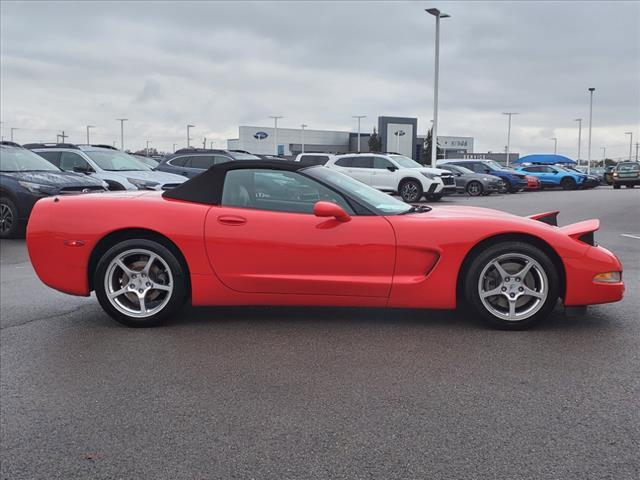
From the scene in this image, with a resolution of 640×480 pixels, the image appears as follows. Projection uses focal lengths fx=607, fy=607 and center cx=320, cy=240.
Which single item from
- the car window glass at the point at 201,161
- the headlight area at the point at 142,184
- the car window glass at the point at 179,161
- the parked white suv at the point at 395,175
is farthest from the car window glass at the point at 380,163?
the headlight area at the point at 142,184

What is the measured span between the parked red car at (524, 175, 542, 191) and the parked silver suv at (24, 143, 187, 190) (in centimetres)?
2257

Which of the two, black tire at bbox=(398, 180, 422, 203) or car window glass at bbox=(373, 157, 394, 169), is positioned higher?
car window glass at bbox=(373, 157, 394, 169)

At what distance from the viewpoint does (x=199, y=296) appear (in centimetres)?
471

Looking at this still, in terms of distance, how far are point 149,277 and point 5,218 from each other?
22.4 feet

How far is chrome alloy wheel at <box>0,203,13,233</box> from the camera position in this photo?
33.6 feet

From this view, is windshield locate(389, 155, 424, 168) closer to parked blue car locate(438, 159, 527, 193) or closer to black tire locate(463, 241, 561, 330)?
parked blue car locate(438, 159, 527, 193)

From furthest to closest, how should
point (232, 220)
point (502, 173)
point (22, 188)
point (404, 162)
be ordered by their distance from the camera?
point (502, 173) → point (404, 162) → point (22, 188) → point (232, 220)

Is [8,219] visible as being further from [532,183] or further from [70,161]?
[532,183]

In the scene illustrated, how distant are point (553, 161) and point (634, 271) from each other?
145 feet

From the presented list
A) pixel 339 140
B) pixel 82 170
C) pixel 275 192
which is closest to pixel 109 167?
pixel 82 170

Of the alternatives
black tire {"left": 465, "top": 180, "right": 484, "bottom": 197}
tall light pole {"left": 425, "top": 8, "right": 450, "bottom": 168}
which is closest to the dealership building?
tall light pole {"left": 425, "top": 8, "right": 450, "bottom": 168}

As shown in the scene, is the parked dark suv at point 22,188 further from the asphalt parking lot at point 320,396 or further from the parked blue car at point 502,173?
the parked blue car at point 502,173

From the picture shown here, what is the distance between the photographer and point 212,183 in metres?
4.88

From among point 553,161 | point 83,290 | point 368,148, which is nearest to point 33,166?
point 83,290
